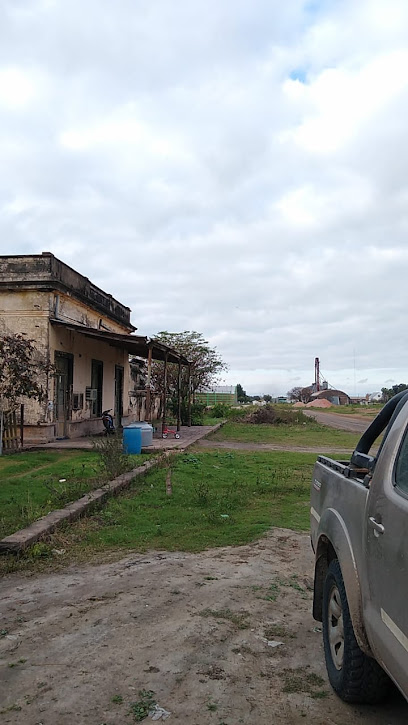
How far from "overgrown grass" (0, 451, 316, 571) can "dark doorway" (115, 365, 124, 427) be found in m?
11.6

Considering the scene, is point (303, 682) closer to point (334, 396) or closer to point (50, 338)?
point (50, 338)

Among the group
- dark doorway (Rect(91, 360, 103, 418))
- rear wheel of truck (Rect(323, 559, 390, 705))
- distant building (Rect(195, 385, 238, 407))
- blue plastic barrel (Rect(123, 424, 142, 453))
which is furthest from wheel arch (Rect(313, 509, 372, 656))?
distant building (Rect(195, 385, 238, 407))

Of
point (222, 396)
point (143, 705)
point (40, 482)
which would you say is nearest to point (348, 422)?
point (222, 396)

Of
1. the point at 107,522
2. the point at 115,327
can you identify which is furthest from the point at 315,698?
the point at 115,327

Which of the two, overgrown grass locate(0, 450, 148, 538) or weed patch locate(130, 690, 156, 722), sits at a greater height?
overgrown grass locate(0, 450, 148, 538)

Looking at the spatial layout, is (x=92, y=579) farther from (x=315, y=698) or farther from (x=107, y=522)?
(x=315, y=698)

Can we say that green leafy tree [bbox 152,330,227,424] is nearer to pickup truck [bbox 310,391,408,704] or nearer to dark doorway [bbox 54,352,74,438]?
dark doorway [bbox 54,352,74,438]

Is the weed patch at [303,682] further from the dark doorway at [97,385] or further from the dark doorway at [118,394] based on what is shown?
the dark doorway at [118,394]

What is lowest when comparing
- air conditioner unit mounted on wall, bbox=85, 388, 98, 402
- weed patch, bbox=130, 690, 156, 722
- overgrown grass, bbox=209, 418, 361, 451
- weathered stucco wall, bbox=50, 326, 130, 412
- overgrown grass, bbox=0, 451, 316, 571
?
weed patch, bbox=130, 690, 156, 722

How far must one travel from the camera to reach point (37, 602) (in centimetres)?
444

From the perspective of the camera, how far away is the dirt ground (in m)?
2.88

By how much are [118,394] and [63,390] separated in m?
6.28

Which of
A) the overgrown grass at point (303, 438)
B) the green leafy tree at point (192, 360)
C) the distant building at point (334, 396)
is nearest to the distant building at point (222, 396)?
the green leafy tree at point (192, 360)

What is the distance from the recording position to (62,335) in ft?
53.6
